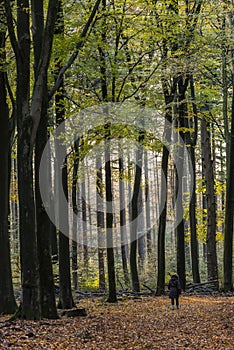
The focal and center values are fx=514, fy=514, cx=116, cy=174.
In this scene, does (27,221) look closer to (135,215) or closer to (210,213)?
(135,215)

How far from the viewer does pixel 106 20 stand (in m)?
17.1

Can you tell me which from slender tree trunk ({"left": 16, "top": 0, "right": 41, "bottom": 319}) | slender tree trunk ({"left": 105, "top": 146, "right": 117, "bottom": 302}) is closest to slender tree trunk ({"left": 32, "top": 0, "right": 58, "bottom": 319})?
slender tree trunk ({"left": 16, "top": 0, "right": 41, "bottom": 319})

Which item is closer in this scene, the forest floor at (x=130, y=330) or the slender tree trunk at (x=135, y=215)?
the forest floor at (x=130, y=330)

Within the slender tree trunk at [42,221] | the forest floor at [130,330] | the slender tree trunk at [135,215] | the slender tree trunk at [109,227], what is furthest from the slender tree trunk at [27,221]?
the slender tree trunk at [135,215]

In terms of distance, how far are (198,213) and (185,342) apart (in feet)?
73.1

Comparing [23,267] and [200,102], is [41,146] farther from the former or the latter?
[200,102]

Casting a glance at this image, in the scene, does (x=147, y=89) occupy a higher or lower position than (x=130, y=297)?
higher

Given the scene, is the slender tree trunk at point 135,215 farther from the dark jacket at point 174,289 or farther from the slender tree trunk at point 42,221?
the slender tree trunk at point 42,221

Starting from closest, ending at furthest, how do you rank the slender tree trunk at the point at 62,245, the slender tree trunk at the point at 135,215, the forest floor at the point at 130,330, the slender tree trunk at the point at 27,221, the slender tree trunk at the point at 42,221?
the forest floor at the point at 130,330
the slender tree trunk at the point at 27,221
the slender tree trunk at the point at 42,221
the slender tree trunk at the point at 62,245
the slender tree trunk at the point at 135,215

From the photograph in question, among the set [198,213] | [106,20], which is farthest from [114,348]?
[198,213]

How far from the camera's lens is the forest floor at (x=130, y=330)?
9.84 metres

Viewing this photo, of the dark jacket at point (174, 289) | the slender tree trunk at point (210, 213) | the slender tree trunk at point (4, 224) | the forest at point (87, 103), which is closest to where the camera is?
the forest at point (87, 103)

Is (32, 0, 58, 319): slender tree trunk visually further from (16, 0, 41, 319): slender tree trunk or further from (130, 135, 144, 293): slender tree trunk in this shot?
(130, 135, 144, 293): slender tree trunk

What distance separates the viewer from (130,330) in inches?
477
